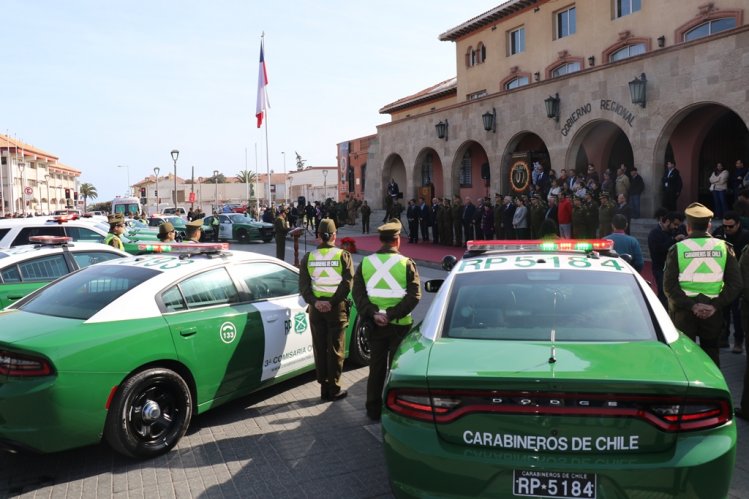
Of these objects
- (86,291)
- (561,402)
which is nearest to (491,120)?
(86,291)

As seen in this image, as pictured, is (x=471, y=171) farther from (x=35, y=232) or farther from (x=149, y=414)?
(x=149, y=414)

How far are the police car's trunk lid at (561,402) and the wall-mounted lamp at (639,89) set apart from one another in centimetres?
1609

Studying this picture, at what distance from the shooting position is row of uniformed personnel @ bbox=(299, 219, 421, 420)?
17.7 feet

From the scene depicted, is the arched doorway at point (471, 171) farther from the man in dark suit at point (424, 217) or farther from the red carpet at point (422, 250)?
the red carpet at point (422, 250)

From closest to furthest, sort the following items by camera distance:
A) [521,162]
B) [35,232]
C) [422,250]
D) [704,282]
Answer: [704,282]
[35,232]
[422,250]
[521,162]

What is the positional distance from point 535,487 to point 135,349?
3.04 metres

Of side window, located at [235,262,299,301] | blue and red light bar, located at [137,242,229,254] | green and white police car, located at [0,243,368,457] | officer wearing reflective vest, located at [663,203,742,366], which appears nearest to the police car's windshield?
green and white police car, located at [0,243,368,457]

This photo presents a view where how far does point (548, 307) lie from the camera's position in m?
3.82

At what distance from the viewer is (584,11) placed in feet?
80.0

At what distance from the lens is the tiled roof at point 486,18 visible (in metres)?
27.3

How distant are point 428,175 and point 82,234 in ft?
69.6

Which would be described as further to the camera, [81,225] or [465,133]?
[465,133]

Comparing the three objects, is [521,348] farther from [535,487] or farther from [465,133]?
[465,133]

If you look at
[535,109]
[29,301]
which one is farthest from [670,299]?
[535,109]
